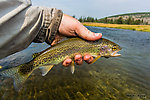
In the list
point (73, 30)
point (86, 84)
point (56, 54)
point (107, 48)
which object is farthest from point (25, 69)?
point (86, 84)

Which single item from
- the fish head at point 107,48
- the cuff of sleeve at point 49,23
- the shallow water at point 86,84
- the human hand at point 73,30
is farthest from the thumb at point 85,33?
the shallow water at point 86,84

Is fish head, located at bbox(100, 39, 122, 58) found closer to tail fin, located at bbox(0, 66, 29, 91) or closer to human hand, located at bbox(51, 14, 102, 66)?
human hand, located at bbox(51, 14, 102, 66)

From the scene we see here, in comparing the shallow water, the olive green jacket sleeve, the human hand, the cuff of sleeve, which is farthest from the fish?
the shallow water

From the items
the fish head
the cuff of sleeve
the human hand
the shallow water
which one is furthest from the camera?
the shallow water

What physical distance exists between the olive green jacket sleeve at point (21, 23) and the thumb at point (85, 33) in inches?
23.4

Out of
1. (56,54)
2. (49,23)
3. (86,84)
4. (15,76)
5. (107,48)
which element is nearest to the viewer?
(49,23)

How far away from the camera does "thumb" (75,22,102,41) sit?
108 inches

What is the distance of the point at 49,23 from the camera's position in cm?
239

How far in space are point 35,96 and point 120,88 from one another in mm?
3374

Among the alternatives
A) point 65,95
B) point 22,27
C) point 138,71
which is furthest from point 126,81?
point 22,27

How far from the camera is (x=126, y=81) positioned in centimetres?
Result: 447

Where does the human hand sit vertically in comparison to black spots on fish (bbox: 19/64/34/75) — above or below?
above

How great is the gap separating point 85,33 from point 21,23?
1.62m

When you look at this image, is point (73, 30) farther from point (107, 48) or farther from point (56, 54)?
point (107, 48)
